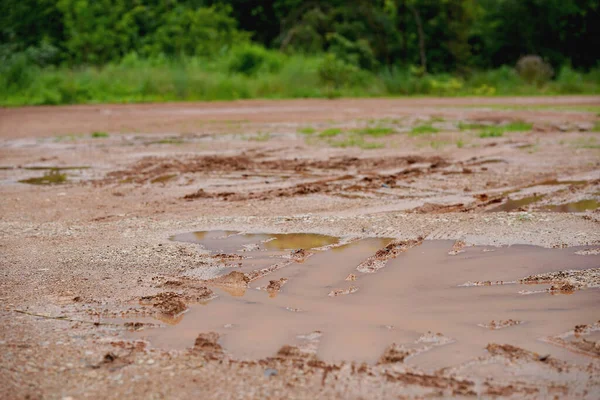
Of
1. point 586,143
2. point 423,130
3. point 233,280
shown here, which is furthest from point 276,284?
point 423,130

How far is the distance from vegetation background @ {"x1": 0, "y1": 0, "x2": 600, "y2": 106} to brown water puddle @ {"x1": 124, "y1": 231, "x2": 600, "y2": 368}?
2547 cm

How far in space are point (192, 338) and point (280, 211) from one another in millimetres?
3967

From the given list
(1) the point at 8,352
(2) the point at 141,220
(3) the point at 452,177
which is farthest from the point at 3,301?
(3) the point at 452,177

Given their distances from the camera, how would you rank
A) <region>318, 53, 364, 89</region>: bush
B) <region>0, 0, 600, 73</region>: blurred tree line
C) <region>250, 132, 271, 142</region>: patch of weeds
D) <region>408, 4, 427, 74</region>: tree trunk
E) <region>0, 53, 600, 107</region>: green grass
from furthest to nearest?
<region>408, 4, 427, 74</region>: tree trunk, <region>0, 0, 600, 73</region>: blurred tree line, <region>318, 53, 364, 89</region>: bush, <region>0, 53, 600, 107</region>: green grass, <region>250, 132, 271, 142</region>: patch of weeds

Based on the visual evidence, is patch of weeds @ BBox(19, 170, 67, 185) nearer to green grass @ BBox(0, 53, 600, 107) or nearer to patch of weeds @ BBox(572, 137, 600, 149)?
patch of weeds @ BBox(572, 137, 600, 149)

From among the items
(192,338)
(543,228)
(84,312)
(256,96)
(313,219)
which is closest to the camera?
(192,338)

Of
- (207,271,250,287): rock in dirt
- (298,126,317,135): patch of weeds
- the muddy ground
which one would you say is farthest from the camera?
(298,126,317,135): patch of weeds

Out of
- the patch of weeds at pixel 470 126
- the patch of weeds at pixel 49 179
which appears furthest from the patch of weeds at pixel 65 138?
the patch of weeds at pixel 470 126

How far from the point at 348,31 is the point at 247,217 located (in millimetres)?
37757

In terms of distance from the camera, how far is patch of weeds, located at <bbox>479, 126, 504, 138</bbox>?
15.5 m

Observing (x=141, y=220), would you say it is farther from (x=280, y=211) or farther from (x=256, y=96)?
(x=256, y=96)

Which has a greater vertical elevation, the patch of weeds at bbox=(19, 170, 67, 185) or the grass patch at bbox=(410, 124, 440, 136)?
the patch of weeds at bbox=(19, 170, 67, 185)

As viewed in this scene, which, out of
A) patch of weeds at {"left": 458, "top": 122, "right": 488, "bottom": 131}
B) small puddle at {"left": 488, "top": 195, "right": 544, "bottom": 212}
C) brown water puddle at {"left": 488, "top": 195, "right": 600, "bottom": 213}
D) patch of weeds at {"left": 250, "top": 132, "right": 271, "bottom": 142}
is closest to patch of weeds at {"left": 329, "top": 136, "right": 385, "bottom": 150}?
patch of weeds at {"left": 250, "top": 132, "right": 271, "bottom": 142}

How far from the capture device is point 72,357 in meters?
4.30
